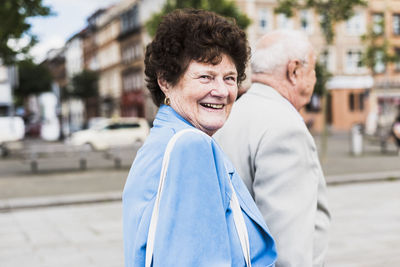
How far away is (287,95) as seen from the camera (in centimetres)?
236

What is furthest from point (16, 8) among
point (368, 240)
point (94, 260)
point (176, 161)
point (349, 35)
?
point (349, 35)

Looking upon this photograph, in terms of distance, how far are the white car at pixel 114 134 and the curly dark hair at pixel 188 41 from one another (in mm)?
24093

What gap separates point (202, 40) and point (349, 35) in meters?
44.5

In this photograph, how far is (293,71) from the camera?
7.68ft

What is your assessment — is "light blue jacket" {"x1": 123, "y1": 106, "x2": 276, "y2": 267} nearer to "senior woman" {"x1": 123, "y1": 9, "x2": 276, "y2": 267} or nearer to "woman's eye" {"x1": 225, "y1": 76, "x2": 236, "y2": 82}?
"senior woman" {"x1": 123, "y1": 9, "x2": 276, "y2": 267}

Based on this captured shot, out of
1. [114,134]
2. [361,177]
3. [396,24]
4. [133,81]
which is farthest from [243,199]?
[133,81]

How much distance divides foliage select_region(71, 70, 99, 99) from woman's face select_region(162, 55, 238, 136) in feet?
181

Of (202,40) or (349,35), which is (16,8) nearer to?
(202,40)

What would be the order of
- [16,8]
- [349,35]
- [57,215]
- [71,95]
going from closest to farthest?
[57,215], [16,8], [349,35], [71,95]

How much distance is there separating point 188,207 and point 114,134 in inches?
989

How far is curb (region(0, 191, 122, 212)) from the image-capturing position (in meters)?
8.75

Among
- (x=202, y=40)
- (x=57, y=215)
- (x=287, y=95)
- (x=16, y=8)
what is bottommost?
(x=57, y=215)

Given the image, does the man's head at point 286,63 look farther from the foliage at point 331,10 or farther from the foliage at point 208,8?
the foliage at point 208,8

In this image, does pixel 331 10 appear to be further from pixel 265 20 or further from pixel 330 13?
pixel 265 20
